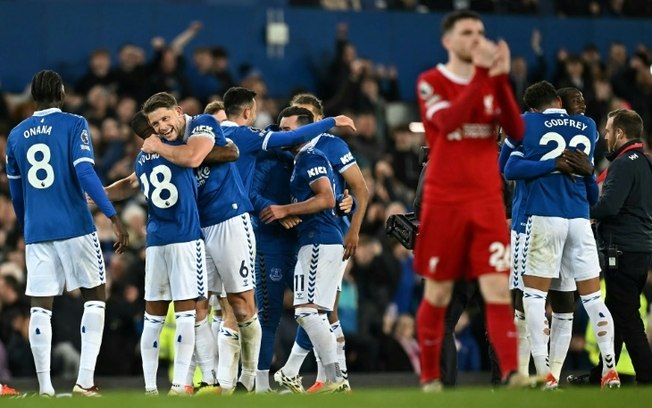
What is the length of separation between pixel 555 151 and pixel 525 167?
30 centimetres

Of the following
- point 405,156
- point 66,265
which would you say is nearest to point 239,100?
point 66,265

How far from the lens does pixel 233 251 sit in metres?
10.8

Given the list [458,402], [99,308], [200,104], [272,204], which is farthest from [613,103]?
[458,402]

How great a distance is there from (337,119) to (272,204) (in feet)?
3.39

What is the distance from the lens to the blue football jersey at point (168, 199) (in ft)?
34.0

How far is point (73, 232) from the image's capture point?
34.8 ft

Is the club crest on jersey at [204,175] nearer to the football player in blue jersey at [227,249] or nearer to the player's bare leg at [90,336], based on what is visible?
the football player in blue jersey at [227,249]

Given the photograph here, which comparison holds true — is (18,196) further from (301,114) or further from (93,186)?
(301,114)

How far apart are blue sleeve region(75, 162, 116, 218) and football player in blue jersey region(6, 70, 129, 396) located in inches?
1.0

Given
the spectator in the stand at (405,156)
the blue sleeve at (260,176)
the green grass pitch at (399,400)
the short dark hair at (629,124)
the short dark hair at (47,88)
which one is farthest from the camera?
the spectator in the stand at (405,156)

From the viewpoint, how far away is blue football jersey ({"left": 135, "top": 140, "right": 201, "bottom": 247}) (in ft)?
34.0

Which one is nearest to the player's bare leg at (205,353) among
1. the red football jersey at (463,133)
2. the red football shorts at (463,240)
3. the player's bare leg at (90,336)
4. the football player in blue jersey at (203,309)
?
the football player in blue jersey at (203,309)

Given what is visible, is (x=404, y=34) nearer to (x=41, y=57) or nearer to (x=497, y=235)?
(x=41, y=57)

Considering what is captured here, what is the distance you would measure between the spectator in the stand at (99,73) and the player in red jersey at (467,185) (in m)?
10.7
